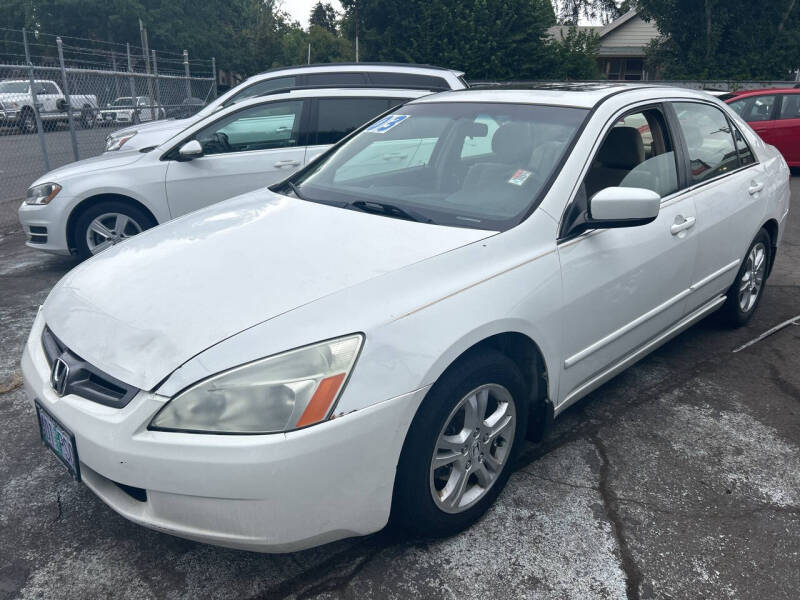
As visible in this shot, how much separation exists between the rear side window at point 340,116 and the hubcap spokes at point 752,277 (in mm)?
3505

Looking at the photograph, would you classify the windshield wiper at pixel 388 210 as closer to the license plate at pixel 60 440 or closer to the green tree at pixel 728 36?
the license plate at pixel 60 440

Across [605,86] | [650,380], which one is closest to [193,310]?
[605,86]

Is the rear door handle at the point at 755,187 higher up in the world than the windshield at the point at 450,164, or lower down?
lower down

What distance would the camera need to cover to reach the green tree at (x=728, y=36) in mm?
24422

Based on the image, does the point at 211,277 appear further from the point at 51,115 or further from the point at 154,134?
the point at 51,115

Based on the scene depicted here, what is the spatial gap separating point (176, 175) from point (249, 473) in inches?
181

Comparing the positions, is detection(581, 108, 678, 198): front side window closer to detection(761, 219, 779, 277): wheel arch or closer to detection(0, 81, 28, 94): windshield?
detection(761, 219, 779, 277): wheel arch

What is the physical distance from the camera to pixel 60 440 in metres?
2.24

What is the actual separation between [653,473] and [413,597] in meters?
1.31

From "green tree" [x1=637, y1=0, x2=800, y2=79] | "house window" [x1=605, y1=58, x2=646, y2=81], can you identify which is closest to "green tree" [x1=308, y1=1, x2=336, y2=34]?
"house window" [x1=605, y1=58, x2=646, y2=81]

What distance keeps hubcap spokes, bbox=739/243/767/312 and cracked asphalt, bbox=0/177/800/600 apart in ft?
3.22

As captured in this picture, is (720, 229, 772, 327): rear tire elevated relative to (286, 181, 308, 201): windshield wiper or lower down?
lower down

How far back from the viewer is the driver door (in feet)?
19.6

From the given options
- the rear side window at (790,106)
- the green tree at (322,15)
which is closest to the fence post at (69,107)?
the rear side window at (790,106)
